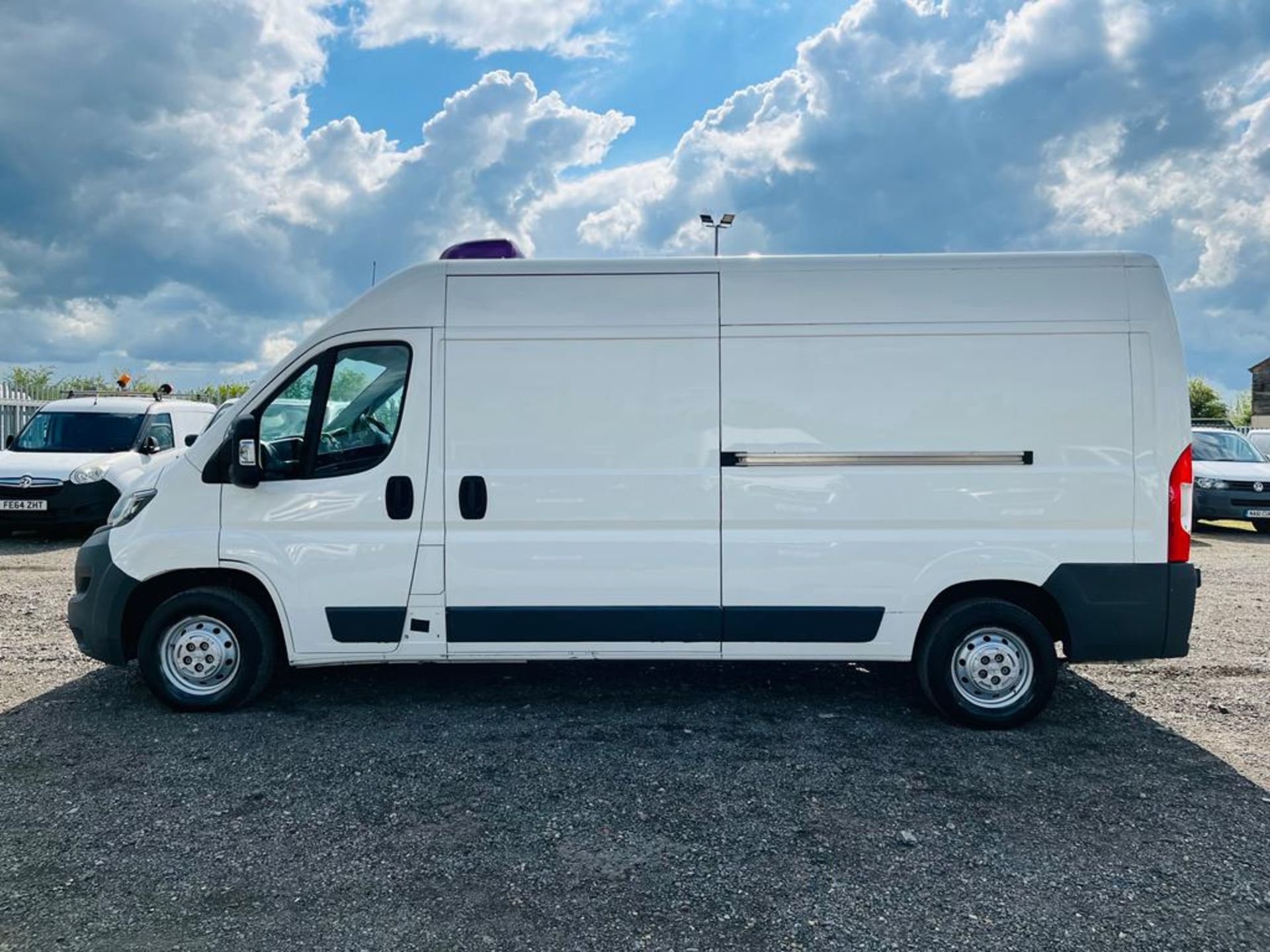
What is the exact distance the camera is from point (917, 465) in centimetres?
463

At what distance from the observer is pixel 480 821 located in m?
3.75

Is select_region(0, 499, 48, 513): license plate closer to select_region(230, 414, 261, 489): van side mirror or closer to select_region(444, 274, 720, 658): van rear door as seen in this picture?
select_region(230, 414, 261, 489): van side mirror

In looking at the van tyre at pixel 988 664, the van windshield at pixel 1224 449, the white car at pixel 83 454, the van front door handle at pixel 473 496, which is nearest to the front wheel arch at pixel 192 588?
the van front door handle at pixel 473 496

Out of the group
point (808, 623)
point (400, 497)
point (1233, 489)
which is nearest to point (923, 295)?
point (808, 623)

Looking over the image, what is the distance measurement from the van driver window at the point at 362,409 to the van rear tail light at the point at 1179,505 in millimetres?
4045

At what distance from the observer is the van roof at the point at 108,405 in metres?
12.6

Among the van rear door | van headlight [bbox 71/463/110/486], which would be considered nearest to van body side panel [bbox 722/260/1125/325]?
the van rear door

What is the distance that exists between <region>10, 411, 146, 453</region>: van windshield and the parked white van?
8804 mm

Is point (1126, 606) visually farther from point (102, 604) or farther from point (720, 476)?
point (102, 604)

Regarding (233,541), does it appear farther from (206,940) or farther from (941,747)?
(941,747)

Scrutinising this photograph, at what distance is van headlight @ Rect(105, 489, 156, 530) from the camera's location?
16.1ft

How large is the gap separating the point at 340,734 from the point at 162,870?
4.50ft

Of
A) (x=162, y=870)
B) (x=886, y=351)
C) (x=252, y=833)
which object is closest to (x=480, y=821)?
(x=252, y=833)

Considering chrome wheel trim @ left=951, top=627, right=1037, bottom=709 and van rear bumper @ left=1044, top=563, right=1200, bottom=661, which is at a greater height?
van rear bumper @ left=1044, top=563, right=1200, bottom=661
